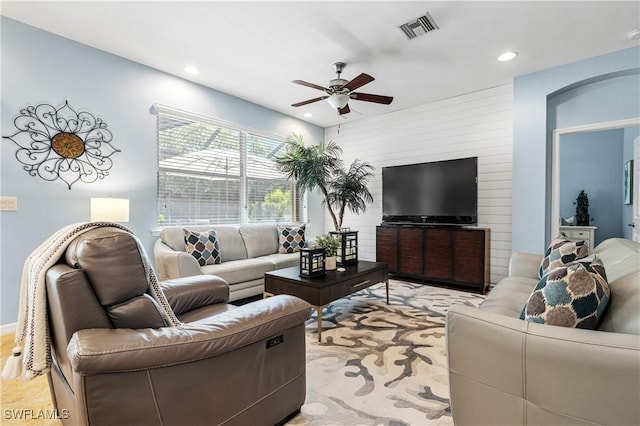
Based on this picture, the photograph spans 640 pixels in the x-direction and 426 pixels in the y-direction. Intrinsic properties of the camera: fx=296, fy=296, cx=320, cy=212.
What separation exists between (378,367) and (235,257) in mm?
2524

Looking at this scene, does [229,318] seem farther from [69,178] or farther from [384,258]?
[384,258]

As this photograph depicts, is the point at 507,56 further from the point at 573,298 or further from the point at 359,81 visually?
the point at 573,298

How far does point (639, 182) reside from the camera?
3695mm

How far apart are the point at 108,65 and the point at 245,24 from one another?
1736 millimetres

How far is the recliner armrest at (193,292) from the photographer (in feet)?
5.96

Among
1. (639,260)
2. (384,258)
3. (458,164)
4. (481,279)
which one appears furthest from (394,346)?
(458,164)

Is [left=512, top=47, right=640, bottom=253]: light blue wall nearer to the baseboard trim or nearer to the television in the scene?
the television

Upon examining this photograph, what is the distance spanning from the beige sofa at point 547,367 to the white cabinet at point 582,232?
496 centimetres

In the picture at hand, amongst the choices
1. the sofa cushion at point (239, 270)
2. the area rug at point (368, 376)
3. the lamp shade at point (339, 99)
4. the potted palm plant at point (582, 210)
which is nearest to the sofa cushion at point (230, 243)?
the sofa cushion at point (239, 270)

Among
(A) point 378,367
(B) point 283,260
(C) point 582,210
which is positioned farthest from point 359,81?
(C) point 582,210

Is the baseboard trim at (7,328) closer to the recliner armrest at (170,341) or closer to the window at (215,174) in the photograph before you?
the window at (215,174)

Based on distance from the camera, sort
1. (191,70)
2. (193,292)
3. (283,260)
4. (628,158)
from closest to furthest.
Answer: (193,292) → (191,70) → (283,260) → (628,158)

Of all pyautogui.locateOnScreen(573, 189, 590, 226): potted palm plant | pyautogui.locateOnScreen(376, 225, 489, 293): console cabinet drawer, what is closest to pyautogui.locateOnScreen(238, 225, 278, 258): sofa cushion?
pyautogui.locateOnScreen(376, 225, 489, 293): console cabinet drawer

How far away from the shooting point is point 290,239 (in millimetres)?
4586
